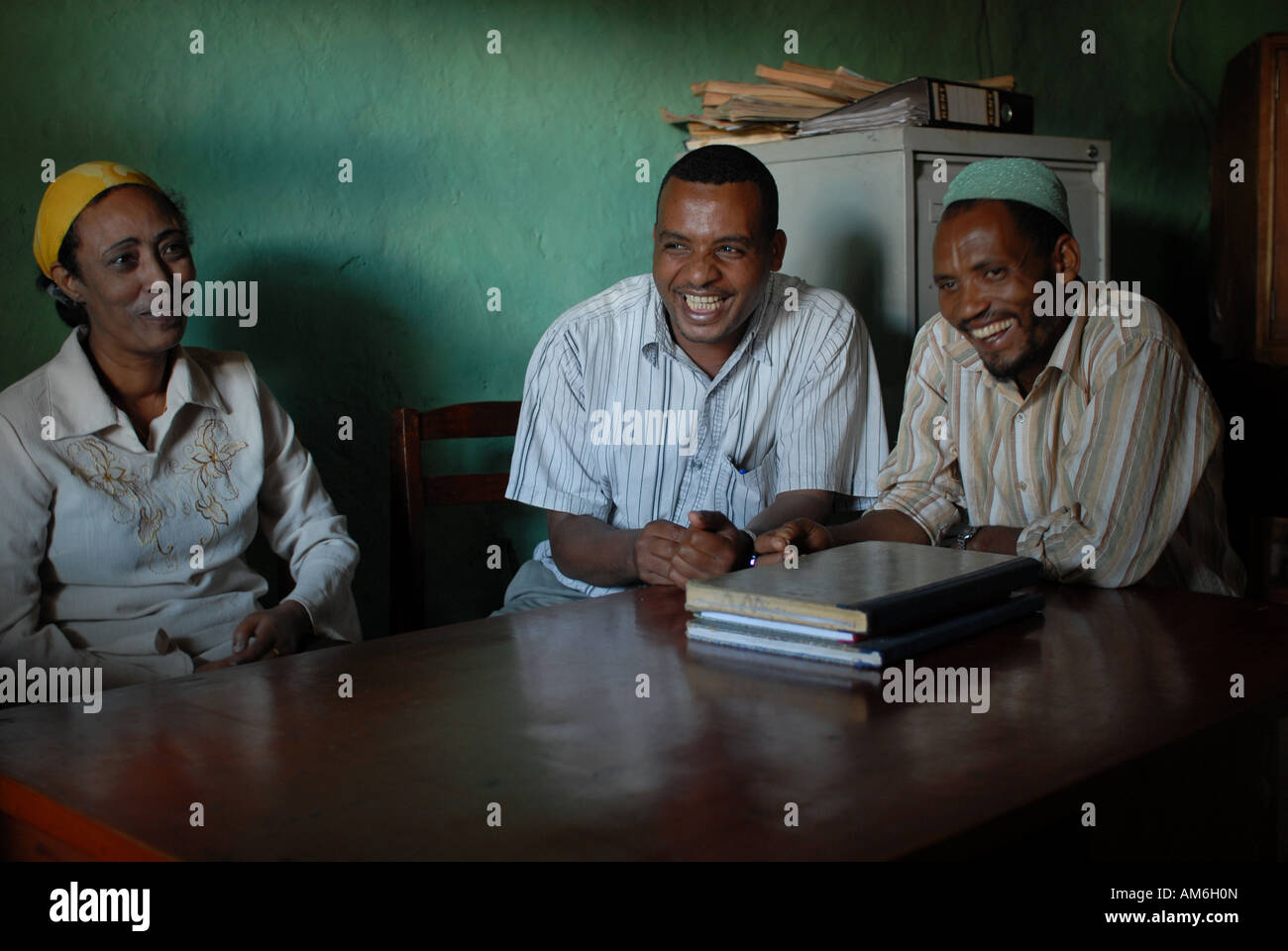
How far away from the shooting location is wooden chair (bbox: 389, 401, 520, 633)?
2457 millimetres

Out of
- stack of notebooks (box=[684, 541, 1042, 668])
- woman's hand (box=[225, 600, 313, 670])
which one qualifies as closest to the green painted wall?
woman's hand (box=[225, 600, 313, 670])

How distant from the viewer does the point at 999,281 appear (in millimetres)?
1964

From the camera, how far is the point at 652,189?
3.08 meters

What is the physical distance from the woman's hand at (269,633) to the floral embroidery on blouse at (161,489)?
0.20 metres

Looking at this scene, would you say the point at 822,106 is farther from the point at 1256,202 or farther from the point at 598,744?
the point at 598,744

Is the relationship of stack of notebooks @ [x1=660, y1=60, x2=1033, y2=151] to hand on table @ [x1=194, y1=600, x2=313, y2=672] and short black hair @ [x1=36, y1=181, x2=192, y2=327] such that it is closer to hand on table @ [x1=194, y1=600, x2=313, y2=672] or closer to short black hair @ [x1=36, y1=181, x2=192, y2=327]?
short black hair @ [x1=36, y1=181, x2=192, y2=327]

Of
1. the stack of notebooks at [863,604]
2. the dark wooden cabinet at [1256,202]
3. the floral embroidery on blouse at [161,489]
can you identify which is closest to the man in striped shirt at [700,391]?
the floral embroidery on blouse at [161,489]

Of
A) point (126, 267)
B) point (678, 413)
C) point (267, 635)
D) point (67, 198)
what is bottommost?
point (267, 635)

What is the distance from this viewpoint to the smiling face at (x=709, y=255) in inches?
94.5

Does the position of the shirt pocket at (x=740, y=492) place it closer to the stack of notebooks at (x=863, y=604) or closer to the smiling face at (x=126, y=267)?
the stack of notebooks at (x=863, y=604)

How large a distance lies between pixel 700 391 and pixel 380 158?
0.91m

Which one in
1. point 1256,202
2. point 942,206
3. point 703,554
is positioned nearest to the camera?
point 703,554

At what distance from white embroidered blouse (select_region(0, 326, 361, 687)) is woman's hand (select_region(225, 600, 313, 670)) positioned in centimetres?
4

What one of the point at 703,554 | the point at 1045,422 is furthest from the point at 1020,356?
the point at 703,554
